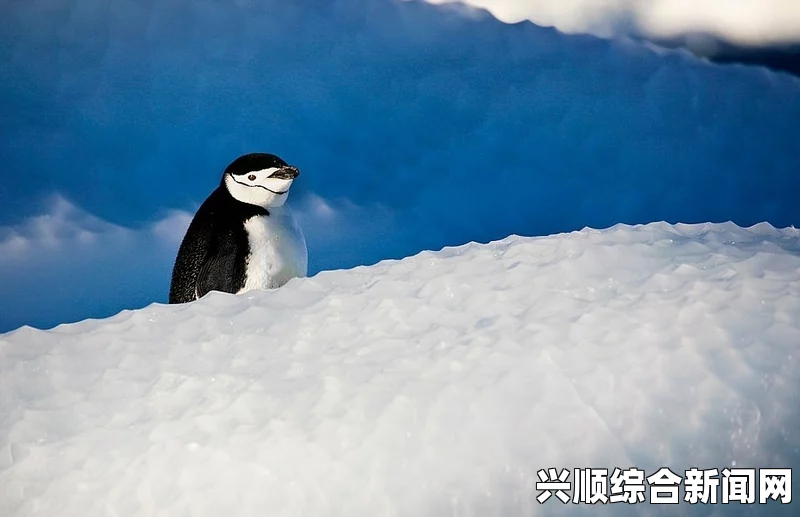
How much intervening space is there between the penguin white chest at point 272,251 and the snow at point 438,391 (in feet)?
1.63

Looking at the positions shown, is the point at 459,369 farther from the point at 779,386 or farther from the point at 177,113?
the point at 177,113

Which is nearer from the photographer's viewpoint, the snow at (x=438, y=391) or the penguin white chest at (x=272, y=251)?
the snow at (x=438, y=391)

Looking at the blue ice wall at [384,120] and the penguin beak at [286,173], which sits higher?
the blue ice wall at [384,120]

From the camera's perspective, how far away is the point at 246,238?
1.88m

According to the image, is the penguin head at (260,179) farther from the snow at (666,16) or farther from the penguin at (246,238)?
the snow at (666,16)

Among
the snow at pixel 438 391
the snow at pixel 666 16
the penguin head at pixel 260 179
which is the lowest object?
the snow at pixel 438 391

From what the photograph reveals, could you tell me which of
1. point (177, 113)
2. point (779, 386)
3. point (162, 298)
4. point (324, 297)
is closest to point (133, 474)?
point (324, 297)

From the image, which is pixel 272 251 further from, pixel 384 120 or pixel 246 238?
pixel 384 120

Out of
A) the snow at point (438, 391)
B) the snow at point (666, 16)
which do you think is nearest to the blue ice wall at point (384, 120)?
the snow at point (666, 16)

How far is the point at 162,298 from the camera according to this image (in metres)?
2.10

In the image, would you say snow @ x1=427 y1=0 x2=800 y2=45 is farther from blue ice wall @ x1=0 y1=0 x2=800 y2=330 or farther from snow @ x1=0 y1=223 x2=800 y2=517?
snow @ x1=0 y1=223 x2=800 y2=517

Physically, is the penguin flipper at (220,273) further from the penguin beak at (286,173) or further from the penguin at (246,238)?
A: the penguin beak at (286,173)

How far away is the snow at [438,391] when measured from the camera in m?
1.11

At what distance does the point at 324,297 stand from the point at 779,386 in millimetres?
630
